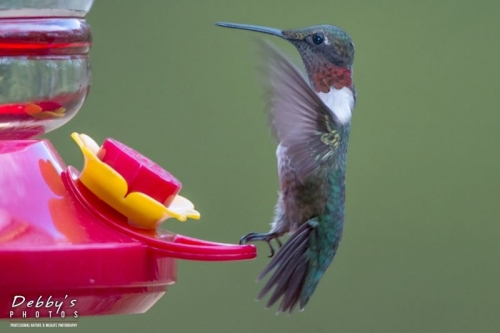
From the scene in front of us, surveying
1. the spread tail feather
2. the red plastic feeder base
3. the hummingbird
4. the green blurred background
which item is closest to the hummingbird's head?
the hummingbird

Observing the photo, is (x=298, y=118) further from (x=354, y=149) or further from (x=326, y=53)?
(x=354, y=149)

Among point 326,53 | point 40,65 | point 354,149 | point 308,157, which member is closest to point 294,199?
point 308,157

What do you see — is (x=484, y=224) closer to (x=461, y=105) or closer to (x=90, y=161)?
(x=461, y=105)

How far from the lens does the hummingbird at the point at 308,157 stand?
134 inches

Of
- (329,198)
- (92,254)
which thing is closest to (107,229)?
(92,254)

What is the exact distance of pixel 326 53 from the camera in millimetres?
3803

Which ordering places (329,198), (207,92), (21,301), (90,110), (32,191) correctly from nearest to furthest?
(21,301) < (32,191) < (329,198) < (90,110) < (207,92)

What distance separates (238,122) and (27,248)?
5.21 m

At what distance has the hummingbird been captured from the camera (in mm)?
3414

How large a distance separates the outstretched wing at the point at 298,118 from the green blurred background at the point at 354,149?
3.17 m

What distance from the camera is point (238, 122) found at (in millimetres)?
7652

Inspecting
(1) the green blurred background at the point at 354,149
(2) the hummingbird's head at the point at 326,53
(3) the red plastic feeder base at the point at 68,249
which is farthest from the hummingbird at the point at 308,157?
(1) the green blurred background at the point at 354,149

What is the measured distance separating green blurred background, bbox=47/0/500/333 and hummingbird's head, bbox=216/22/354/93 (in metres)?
2.99

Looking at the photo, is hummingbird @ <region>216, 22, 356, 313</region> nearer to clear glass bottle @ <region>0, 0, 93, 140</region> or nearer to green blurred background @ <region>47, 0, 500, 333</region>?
clear glass bottle @ <region>0, 0, 93, 140</region>
